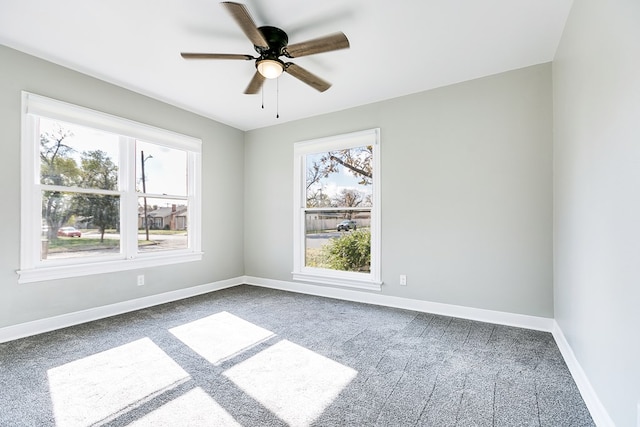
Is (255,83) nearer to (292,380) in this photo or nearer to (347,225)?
(347,225)

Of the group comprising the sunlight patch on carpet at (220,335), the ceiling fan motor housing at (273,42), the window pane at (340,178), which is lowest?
the sunlight patch on carpet at (220,335)

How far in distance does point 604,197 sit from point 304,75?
89.1 inches

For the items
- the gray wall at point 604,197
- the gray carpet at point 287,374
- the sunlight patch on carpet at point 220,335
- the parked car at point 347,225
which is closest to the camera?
the gray wall at point 604,197

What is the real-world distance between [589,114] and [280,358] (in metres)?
2.66

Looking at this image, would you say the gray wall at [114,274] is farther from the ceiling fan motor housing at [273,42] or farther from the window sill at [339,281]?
the ceiling fan motor housing at [273,42]

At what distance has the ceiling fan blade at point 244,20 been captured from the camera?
1826 millimetres

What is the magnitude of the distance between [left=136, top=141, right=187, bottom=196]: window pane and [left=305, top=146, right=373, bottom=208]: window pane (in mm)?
1764

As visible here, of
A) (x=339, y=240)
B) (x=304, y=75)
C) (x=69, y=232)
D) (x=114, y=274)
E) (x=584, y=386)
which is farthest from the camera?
(x=339, y=240)

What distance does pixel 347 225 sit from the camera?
4230 mm

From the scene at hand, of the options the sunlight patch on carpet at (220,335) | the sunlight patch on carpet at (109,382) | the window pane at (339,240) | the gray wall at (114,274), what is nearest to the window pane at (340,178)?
the window pane at (339,240)

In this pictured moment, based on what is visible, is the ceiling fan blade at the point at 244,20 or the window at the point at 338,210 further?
the window at the point at 338,210

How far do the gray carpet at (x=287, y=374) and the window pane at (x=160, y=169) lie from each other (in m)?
1.61

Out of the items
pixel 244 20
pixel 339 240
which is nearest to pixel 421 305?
pixel 339 240

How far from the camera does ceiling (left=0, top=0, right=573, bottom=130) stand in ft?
7.30
